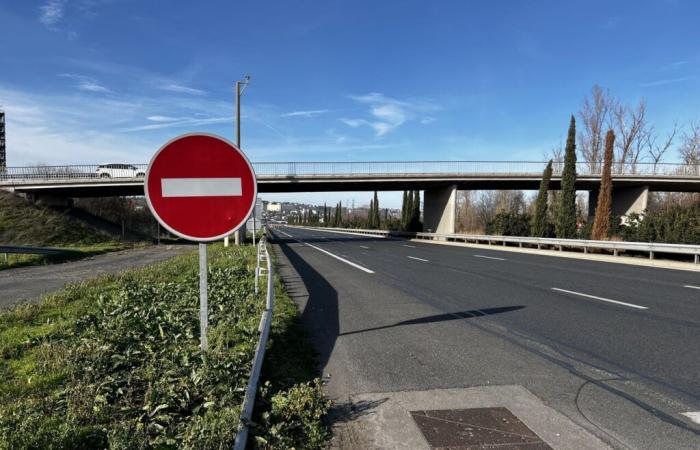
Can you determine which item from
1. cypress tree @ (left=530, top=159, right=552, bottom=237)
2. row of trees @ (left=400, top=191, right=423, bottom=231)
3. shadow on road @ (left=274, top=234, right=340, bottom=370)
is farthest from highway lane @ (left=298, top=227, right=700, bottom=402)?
row of trees @ (left=400, top=191, right=423, bottom=231)

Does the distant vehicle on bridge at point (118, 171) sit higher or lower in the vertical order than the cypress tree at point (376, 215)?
higher

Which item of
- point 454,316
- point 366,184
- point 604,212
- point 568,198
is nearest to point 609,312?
point 454,316

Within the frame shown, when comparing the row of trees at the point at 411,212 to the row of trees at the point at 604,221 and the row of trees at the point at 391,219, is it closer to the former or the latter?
the row of trees at the point at 391,219

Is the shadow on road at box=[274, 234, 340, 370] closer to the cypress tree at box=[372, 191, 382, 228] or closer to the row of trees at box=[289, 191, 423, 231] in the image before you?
the row of trees at box=[289, 191, 423, 231]

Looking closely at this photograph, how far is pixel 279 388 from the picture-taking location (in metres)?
4.08

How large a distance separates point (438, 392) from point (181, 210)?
2.92 meters

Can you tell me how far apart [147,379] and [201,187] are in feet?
6.01

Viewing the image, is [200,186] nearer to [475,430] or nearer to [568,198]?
[475,430]

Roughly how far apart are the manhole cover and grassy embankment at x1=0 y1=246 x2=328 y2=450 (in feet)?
2.84

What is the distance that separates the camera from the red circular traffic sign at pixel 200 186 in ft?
12.2

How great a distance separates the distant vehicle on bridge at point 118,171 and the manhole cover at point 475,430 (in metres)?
40.6

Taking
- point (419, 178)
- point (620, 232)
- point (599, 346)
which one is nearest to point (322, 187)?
point (419, 178)

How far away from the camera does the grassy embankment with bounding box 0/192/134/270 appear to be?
33.7m

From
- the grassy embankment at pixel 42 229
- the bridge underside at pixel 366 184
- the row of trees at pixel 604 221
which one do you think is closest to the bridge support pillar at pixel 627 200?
the bridge underside at pixel 366 184
